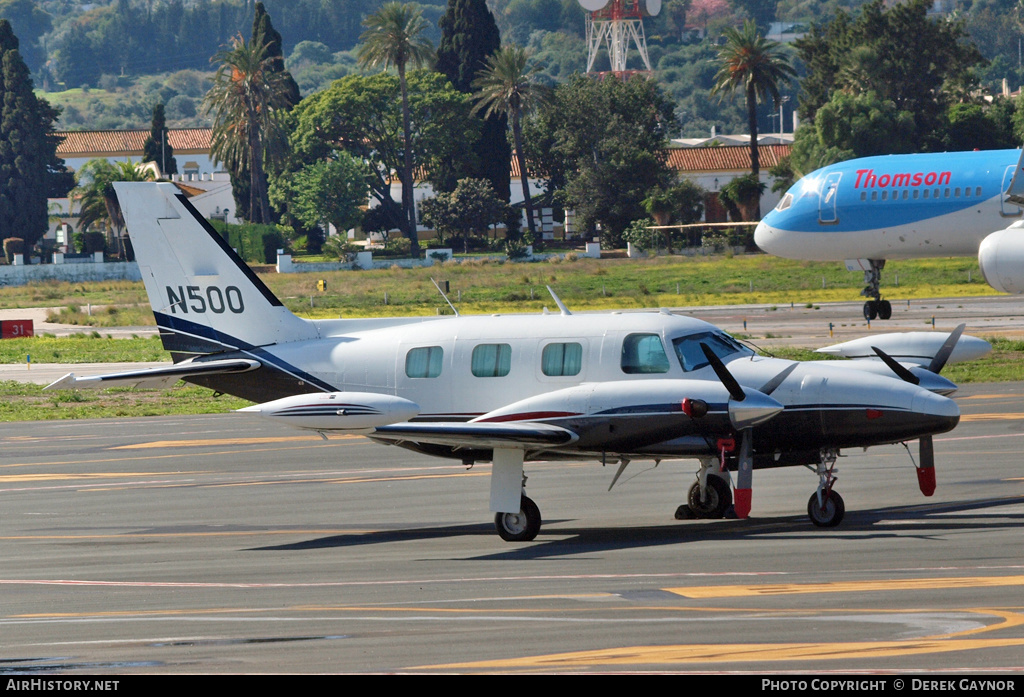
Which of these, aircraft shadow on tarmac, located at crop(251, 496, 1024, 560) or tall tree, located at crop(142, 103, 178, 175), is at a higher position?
tall tree, located at crop(142, 103, 178, 175)

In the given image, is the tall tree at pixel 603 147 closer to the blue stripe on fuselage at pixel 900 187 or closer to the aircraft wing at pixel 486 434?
the blue stripe on fuselage at pixel 900 187

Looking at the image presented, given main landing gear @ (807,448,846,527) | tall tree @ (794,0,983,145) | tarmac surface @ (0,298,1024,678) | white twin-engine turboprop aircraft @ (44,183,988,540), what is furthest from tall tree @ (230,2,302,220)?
main landing gear @ (807,448,846,527)

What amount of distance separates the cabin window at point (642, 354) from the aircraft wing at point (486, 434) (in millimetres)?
1465

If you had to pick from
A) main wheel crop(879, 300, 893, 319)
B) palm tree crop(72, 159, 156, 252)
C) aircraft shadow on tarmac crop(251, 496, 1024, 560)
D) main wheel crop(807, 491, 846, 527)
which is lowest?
aircraft shadow on tarmac crop(251, 496, 1024, 560)

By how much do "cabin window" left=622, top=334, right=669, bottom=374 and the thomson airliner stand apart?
84.6 feet

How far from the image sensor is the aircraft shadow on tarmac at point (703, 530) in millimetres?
16484

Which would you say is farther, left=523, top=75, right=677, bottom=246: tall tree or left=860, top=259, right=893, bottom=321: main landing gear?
left=523, top=75, right=677, bottom=246: tall tree

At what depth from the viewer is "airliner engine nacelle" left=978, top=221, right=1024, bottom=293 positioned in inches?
703

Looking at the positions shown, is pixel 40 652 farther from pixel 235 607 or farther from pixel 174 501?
pixel 174 501

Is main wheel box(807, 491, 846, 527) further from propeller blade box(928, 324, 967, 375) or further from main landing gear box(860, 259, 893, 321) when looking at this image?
main landing gear box(860, 259, 893, 321)

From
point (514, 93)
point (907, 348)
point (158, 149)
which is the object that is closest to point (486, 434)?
point (907, 348)

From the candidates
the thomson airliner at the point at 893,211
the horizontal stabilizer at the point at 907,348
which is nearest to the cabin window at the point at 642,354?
the horizontal stabilizer at the point at 907,348

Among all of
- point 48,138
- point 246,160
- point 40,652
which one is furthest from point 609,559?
point 48,138

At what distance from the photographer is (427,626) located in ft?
41.5
